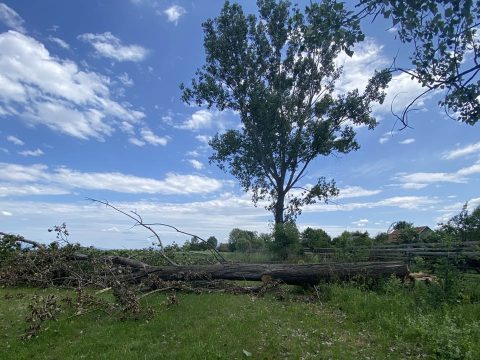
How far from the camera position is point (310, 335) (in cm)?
633

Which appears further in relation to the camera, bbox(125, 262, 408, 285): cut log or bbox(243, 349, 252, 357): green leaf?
bbox(125, 262, 408, 285): cut log

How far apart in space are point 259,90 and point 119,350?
68.9 feet

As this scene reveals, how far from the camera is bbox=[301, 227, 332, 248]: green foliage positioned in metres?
25.9

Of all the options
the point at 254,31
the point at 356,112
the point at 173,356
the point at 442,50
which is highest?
the point at 254,31

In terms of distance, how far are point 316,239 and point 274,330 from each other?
20.7m

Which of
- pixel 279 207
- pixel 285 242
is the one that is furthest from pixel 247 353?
pixel 279 207

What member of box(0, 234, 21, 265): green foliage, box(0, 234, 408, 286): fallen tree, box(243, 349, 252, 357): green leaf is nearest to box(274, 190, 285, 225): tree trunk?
box(0, 234, 408, 286): fallen tree

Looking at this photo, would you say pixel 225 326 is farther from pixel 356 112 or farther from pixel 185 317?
pixel 356 112

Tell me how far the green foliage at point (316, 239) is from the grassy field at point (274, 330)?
16.8 m

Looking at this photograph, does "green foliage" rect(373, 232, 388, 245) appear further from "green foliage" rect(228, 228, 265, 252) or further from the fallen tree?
the fallen tree

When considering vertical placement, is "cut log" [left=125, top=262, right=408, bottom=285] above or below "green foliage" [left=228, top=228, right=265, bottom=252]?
below

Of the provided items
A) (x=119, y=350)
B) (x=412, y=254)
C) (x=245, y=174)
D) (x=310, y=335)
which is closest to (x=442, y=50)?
(x=310, y=335)

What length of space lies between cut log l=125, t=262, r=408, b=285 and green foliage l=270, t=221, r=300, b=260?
1092cm

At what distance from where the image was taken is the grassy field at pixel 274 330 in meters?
5.57
